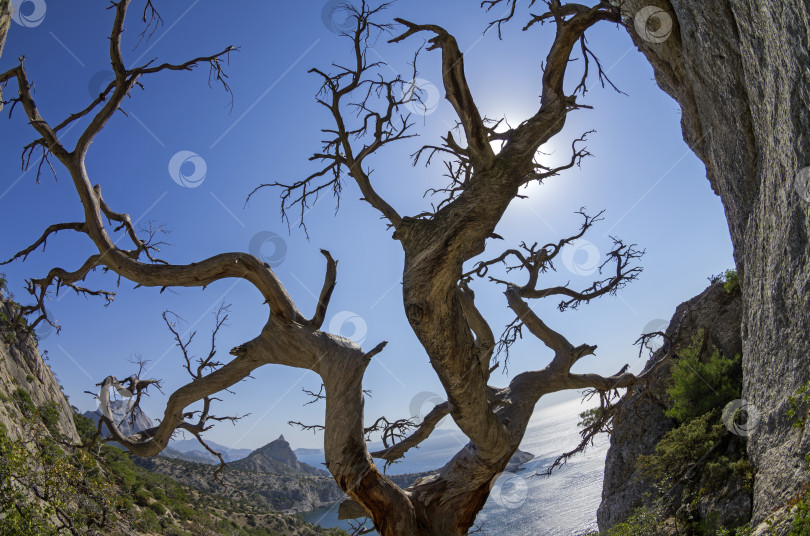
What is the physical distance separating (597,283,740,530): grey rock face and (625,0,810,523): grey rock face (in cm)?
639

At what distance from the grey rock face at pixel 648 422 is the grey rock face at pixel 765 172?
639 cm

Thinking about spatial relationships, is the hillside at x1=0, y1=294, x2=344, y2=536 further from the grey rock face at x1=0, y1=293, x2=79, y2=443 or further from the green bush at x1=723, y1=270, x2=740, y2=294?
the green bush at x1=723, y1=270, x2=740, y2=294

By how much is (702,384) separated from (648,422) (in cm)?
220

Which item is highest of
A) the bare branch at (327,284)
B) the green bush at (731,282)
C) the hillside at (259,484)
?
the bare branch at (327,284)

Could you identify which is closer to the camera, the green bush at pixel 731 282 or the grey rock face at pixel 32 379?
the green bush at pixel 731 282

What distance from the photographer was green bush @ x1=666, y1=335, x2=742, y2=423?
27.2ft

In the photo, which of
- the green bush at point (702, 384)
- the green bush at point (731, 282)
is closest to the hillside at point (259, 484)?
the green bush at point (702, 384)

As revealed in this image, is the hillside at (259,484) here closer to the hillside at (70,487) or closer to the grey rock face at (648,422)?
the hillside at (70,487)

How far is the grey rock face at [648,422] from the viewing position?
30.5 ft

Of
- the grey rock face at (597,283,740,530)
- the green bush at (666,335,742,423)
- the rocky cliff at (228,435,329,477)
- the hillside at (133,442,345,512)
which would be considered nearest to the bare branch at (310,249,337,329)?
the grey rock face at (597,283,740,530)

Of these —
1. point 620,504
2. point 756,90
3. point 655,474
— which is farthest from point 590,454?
point 756,90

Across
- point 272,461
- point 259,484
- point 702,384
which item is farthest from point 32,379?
point 702,384

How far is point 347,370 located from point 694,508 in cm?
642

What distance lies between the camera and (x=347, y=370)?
3.76 meters
